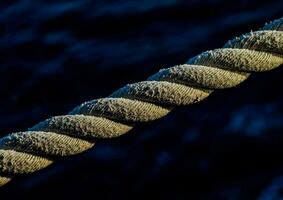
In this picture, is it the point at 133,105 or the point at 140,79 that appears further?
the point at 140,79

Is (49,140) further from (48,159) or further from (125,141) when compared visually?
(125,141)

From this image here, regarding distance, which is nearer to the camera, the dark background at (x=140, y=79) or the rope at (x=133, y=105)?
the rope at (x=133, y=105)

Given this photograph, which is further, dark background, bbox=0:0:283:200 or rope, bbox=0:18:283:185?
dark background, bbox=0:0:283:200

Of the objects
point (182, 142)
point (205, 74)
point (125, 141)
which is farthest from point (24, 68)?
point (205, 74)
